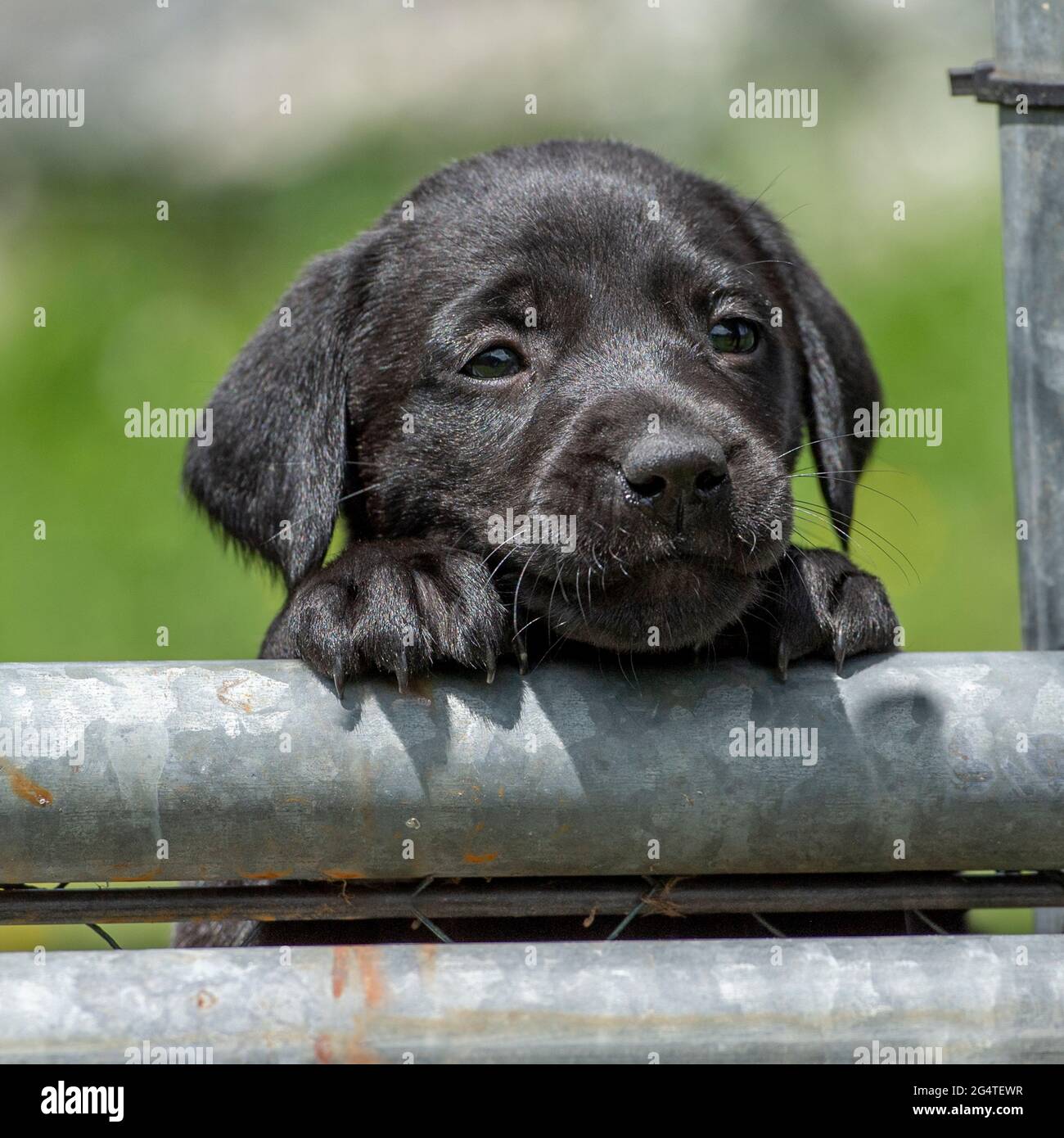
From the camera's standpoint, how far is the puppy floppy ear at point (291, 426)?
10.5 feet

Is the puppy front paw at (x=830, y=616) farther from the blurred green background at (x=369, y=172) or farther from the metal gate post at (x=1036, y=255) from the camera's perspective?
the blurred green background at (x=369, y=172)

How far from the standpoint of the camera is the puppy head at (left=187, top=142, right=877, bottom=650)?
251 centimetres

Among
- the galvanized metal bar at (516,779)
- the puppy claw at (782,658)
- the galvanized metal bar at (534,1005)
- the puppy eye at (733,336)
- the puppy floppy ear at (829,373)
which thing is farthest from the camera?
the puppy floppy ear at (829,373)

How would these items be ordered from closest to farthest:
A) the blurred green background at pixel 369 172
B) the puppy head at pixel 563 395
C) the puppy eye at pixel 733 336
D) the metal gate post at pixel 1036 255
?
the metal gate post at pixel 1036 255
the puppy head at pixel 563 395
the puppy eye at pixel 733 336
the blurred green background at pixel 369 172

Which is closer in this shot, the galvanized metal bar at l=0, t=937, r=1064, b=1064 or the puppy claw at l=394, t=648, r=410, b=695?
the galvanized metal bar at l=0, t=937, r=1064, b=1064

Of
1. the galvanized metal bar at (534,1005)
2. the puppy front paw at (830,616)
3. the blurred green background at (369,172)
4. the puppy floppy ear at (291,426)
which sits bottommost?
the galvanized metal bar at (534,1005)

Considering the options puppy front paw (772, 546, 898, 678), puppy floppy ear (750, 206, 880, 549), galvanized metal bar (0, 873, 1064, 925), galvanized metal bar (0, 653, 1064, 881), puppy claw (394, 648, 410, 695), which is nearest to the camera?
galvanized metal bar (0, 653, 1064, 881)

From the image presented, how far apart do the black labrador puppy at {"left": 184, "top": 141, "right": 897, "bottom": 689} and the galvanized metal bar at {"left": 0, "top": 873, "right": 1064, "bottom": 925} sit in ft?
1.00

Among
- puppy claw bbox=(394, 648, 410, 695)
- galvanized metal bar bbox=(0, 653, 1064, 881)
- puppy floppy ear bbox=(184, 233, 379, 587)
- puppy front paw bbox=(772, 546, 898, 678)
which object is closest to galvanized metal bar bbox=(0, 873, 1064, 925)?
galvanized metal bar bbox=(0, 653, 1064, 881)

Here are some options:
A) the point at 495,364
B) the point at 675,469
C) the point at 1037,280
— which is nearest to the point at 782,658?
the point at 675,469

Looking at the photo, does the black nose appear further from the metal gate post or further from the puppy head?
the metal gate post

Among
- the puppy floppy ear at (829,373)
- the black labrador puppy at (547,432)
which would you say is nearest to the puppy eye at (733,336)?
the black labrador puppy at (547,432)
